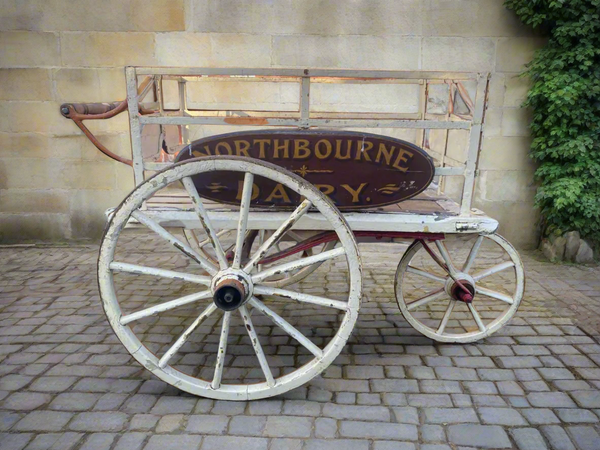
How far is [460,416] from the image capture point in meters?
2.29

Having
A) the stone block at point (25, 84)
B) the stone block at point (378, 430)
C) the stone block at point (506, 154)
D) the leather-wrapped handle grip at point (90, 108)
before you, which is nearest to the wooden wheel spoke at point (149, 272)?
the stone block at point (378, 430)

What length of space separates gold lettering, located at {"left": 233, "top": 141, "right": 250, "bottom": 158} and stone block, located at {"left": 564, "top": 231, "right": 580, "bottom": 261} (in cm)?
368

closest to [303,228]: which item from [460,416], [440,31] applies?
[460,416]

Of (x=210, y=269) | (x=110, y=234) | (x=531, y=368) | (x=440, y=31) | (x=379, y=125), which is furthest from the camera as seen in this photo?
(x=440, y=31)

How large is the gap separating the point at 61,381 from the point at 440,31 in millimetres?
4208

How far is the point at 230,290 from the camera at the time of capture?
220cm

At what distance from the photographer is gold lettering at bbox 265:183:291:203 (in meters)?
2.38

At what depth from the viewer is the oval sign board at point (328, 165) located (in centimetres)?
229

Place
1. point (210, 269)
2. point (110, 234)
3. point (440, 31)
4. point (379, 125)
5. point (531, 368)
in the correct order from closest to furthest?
point (110, 234) → point (210, 269) → point (379, 125) → point (531, 368) → point (440, 31)

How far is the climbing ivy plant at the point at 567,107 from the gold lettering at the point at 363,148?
294 centimetres

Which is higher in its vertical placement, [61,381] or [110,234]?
[110,234]

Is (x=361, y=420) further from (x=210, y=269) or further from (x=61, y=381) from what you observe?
(x=61, y=381)

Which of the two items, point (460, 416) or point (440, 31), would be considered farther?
point (440, 31)

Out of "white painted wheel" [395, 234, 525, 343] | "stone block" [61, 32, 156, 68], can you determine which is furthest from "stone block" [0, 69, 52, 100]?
"white painted wheel" [395, 234, 525, 343]
